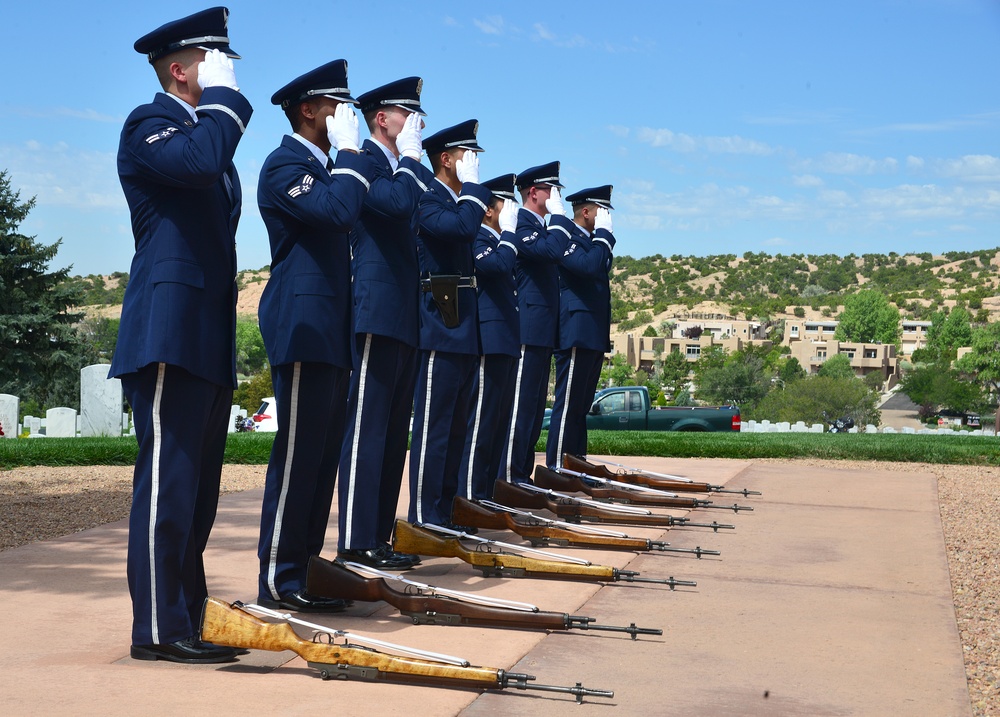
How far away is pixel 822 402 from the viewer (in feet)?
219

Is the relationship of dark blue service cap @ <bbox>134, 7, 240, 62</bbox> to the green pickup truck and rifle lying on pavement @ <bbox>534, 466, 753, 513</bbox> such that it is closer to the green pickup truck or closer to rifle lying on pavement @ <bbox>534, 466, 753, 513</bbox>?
rifle lying on pavement @ <bbox>534, 466, 753, 513</bbox>

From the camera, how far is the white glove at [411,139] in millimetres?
5332

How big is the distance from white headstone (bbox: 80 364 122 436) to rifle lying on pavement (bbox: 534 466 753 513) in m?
9.10

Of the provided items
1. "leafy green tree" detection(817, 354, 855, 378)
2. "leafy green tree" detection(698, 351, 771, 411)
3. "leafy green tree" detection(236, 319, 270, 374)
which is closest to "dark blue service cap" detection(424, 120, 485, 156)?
"leafy green tree" detection(698, 351, 771, 411)

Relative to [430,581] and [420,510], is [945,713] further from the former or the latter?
[420,510]

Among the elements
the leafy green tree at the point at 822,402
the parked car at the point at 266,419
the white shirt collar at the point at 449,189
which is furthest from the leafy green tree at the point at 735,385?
the white shirt collar at the point at 449,189

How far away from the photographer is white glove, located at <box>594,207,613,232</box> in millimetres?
8453

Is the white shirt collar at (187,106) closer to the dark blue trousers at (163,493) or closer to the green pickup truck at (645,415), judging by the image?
the dark blue trousers at (163,493)

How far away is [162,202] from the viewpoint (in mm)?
3914

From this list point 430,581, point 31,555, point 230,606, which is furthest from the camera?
point 31,555

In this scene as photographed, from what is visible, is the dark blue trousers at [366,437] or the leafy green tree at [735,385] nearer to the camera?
the dark blue trousers at [366,437]

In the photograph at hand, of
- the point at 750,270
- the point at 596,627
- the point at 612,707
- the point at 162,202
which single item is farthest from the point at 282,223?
the point at 750,270

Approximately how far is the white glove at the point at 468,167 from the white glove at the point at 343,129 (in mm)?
1481

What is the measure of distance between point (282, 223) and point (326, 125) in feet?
1.46
